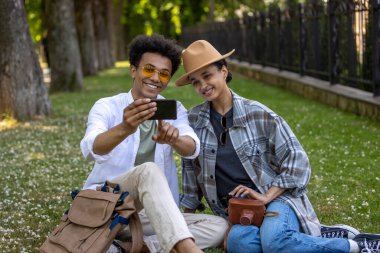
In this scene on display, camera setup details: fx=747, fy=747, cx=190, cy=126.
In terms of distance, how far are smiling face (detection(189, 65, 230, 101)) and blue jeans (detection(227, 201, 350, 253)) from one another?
808mm

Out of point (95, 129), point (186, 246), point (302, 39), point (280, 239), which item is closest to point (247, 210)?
point (280, 239)

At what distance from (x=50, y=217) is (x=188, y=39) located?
38.7 metres

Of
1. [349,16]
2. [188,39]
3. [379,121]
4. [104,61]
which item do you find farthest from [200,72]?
[188,39]

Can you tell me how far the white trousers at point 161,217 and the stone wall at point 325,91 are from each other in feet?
22.4

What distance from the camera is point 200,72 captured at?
487 cm

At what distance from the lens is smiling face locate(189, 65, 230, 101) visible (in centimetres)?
487

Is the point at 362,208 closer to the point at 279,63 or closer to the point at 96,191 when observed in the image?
the point at 96,191

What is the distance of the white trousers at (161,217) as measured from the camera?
14.1 feet

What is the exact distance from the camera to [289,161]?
477 centimetres

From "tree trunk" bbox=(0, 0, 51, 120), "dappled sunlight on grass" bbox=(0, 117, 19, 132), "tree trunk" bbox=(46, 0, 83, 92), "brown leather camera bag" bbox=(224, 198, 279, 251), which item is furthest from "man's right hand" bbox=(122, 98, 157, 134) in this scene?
"tree trunk" bbox=(46, 0, 83, 92)

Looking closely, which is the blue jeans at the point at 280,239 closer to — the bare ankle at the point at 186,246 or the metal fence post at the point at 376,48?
the bare ankle at the point at 186,246

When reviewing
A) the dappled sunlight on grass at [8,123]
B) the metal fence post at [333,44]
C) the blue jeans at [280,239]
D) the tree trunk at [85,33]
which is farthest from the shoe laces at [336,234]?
the tree trunk at [85,33]

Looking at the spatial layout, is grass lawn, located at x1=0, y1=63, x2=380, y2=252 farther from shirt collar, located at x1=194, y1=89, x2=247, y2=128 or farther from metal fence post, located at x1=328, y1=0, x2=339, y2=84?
shirt collar, located at x1=194, y1=89, x2=247, y2=128

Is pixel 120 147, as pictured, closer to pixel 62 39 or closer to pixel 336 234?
pixel 336 234
